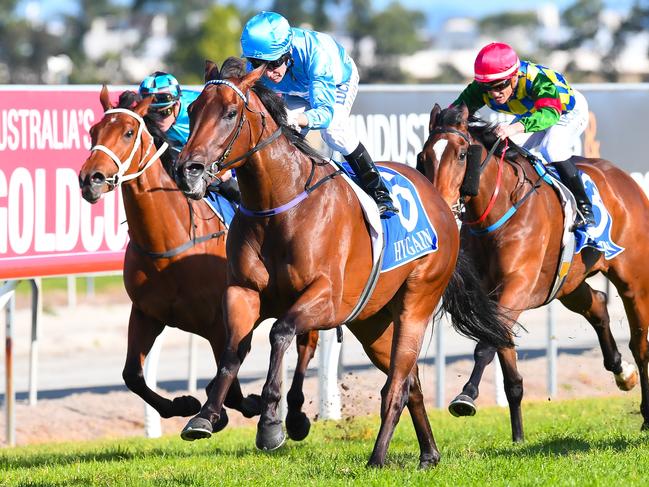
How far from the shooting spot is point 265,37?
17.9 ft

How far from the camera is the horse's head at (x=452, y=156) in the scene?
663cm

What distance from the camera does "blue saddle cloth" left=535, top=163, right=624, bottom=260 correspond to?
7.37m

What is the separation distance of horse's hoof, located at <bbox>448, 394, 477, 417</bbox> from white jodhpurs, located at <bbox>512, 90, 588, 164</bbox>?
1.88 m

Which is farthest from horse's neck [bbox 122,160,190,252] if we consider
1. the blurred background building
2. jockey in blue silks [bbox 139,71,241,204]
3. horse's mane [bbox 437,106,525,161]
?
the blurred background building

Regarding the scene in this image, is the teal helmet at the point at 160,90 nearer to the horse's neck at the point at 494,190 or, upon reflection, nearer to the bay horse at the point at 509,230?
the bay horse at the point at 509,230

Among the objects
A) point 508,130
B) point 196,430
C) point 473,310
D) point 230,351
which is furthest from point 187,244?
point 196,430

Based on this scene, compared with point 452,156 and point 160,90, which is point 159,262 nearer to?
point 160,90

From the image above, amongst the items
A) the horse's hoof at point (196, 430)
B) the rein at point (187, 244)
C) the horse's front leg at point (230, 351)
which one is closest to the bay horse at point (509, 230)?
the rein at point (187, 244)

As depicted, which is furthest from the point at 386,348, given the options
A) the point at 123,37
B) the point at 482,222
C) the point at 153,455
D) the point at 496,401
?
the point at 123,37

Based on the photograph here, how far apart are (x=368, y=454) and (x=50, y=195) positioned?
2.84 metres

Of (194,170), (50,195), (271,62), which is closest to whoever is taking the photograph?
(194,170)

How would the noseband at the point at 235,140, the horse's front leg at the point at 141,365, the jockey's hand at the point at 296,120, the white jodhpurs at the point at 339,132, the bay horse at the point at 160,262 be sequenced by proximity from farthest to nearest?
1. the horse's front leg at the point at 141,365
2. the bay horse at the point at 160,262
3. the white jodhpurs at the point at 339,132
4. the jockey's hand at the point at 296,120
5. the noseband at the point at 235,140

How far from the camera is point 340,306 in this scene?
543 centimetres

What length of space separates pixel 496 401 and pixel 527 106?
345 cm
